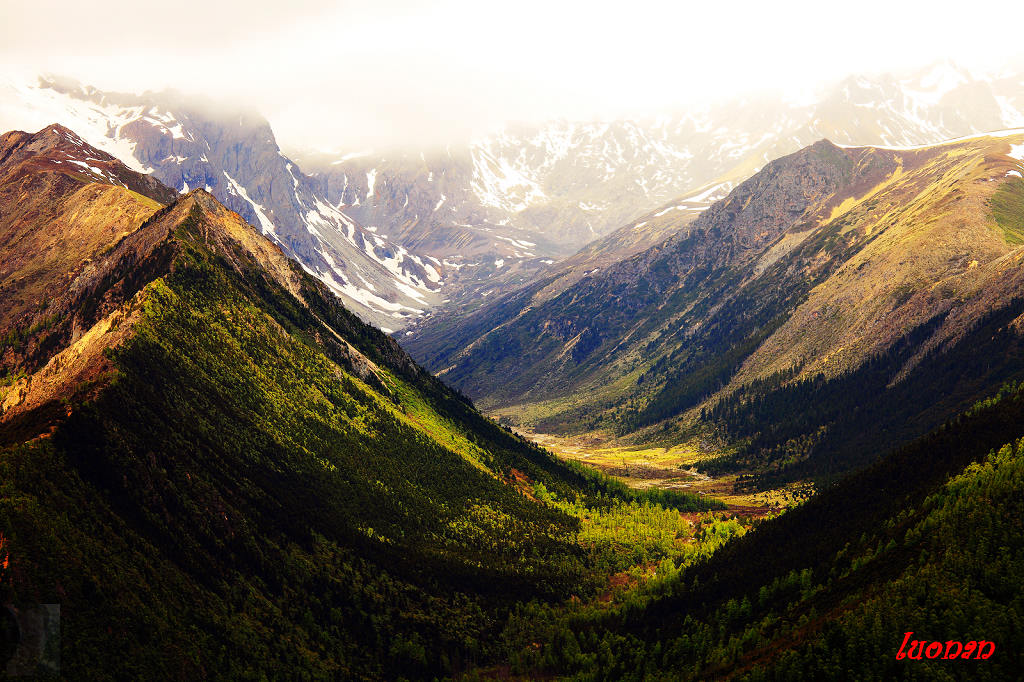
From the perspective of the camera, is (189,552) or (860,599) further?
(189,552)

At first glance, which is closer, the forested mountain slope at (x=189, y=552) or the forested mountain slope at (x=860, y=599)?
the forested mountain slope at (x=860, y=599)

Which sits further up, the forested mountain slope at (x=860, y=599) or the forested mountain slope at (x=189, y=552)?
the forested mountain slope at (x=189, y=552)

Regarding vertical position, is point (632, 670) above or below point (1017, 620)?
below

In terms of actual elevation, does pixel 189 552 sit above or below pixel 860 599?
above

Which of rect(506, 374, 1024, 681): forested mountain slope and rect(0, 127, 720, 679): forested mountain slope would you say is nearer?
rect(506, 374, 1024, 681): forested mountain slope

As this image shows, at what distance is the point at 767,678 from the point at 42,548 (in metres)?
123

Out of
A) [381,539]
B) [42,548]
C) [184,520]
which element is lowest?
[381,539]

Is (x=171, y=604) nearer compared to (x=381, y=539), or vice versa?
A: (x=171, y=604)

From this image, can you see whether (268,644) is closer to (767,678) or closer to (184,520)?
(184,520)

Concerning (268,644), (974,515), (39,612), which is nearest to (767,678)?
(974,515)

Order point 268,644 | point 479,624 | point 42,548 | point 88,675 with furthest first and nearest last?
point 479,624 < point 268,644 < point 42,548 < point 88,675

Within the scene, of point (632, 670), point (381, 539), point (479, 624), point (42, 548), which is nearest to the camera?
point (42, 548)

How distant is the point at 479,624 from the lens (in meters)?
179

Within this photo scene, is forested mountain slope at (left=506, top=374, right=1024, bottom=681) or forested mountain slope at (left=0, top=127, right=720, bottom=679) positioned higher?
forested mountain slope at (left=0, top=127, right=720, bottom=679)
